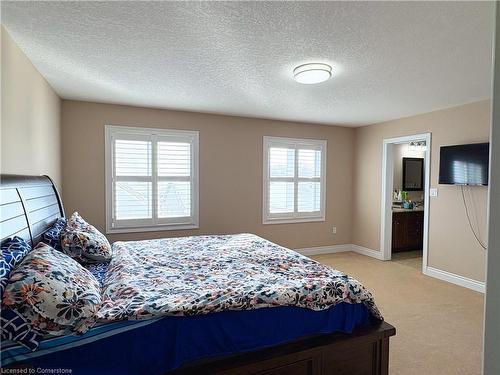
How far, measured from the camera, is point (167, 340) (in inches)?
60.6

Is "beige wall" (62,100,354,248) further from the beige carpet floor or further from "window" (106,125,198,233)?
the beige carpet floor

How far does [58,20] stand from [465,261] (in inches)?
202

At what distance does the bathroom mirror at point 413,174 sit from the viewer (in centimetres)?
631

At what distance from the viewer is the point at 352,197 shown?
19.4 ft

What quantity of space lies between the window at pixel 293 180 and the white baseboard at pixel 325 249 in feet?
1.84

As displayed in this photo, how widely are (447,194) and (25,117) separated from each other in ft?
16.7

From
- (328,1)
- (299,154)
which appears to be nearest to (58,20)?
(328,1)

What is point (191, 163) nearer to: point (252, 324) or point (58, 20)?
point (58, 20)

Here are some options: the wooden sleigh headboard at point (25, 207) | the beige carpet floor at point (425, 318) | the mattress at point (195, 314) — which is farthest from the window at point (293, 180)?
the wooden sleigh headboard at point (25, 207)

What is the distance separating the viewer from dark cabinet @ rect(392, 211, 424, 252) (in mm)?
5539

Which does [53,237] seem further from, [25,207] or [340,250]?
[340,250]

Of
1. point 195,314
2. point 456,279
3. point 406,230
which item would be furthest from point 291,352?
point 406,230

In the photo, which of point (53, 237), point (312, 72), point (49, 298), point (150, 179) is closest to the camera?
point (49, 298)

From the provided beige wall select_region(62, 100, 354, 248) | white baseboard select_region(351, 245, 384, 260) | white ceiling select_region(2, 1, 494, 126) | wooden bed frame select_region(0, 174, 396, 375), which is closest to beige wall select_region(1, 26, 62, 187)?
white ceiling select_region(2, 1, 494, 126)
